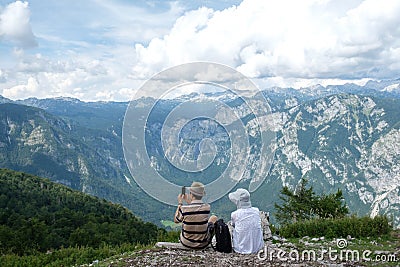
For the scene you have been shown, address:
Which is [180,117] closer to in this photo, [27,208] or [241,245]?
[241,245]

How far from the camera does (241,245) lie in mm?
9977

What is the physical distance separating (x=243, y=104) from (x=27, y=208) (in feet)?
292

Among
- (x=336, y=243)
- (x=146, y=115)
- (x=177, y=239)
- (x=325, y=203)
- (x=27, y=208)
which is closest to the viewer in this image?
(x=146, y=115)

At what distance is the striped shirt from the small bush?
443 cm

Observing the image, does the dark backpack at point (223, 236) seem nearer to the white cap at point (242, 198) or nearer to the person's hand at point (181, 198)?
the white cap at point (242, 198)

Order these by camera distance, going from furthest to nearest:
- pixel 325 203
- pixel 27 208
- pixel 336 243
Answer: pixel 27 208, pixel 325 203, pixel 336 243

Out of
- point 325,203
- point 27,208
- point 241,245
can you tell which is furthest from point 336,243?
point 27,208

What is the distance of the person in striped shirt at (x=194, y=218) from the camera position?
9396mm

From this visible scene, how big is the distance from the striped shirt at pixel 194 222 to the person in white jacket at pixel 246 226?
2.67 feet

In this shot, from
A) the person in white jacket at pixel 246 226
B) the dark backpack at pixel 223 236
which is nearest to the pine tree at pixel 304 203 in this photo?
the person in white jacket at pixel 246 226

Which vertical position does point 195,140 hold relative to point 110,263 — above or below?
above

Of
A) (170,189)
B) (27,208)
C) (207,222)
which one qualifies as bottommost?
(27,208)

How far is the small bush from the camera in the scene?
12492mm

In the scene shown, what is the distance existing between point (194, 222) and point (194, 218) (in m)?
0.11
